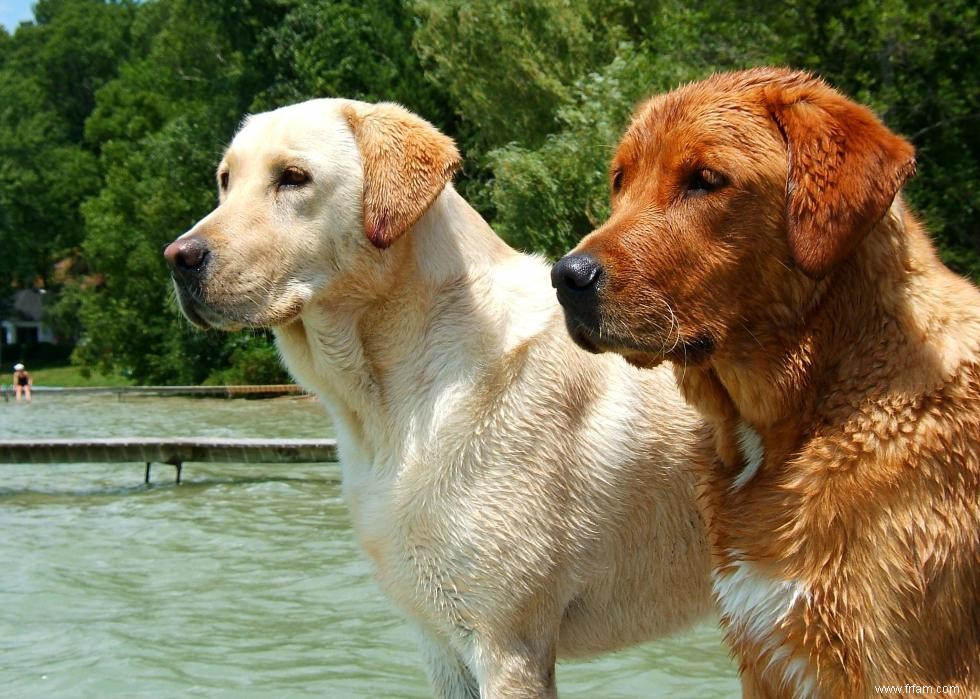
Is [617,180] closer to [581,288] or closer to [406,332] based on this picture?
[581,288]

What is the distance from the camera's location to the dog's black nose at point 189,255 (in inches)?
161

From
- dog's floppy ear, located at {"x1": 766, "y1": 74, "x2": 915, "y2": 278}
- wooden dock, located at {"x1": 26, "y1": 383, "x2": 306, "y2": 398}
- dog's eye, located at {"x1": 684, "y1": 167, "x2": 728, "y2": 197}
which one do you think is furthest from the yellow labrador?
wooden dock, located at {"x1": 26, "y1": 383, "x2": 306, "y2": 398}

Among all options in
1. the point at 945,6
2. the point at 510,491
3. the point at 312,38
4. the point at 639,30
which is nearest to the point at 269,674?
the point at 510,491

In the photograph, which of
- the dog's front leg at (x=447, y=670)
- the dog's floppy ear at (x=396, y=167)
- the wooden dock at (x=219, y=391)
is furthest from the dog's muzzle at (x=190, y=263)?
the wooden dock at (x=219, y=391)

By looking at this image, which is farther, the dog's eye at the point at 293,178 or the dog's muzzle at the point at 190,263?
the dog's eye at the point at 293,178

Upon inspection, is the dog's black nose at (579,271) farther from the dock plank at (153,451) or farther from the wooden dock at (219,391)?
the wooden dock at (219,391)

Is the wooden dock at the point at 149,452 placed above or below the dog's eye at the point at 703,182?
below

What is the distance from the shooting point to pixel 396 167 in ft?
13.9

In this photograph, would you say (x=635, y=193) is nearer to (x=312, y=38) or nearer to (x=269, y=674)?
(x=269, y=674)

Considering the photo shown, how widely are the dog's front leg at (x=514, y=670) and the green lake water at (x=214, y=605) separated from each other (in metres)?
0.89

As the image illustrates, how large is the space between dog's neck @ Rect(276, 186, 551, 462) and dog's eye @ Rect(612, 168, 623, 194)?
90cm

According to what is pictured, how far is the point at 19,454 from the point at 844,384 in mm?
13196

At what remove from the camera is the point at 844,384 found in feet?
9.82

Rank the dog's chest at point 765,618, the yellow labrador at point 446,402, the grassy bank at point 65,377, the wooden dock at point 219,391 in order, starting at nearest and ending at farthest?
the dog's chest at point 765,618 < the yellow labrador at point 446,402 < the wooden dock at point 219,391 < the grassy bank at point 65,377
